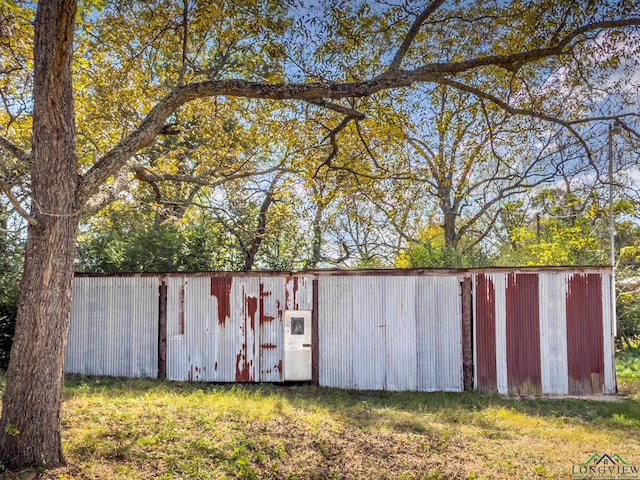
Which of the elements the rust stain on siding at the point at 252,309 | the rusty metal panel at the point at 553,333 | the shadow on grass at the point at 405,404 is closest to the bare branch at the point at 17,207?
the shadow on grass at the point at 405,404

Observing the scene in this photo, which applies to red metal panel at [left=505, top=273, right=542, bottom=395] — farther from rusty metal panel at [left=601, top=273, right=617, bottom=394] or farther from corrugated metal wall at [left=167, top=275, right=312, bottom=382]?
corrugated metal wall at [left=167, top=275, right=312, bottom=382]

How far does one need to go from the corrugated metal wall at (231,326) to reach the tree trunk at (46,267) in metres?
5.05

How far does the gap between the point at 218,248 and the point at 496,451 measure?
1051 cm

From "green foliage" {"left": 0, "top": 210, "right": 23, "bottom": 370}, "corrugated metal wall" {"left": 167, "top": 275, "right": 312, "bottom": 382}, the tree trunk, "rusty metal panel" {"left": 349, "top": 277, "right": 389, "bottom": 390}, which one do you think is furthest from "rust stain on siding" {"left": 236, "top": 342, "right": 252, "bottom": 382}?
the tree trunk

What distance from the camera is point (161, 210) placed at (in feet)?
32.9

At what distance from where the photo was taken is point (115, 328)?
9688mm

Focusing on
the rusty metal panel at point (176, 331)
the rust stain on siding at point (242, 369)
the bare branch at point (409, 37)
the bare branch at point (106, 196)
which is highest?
the bare branch at point (409, 37)

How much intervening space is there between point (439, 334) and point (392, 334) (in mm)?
888

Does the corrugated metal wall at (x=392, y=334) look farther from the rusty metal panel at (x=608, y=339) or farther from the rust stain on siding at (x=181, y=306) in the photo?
the rust stain on siding at (x=181, y=306)

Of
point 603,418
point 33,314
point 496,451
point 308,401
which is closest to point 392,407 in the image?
point 308,401

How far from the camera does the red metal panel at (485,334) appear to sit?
351 inches

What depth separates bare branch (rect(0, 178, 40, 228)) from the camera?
416 cm

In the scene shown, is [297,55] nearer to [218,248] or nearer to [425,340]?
[425,340]

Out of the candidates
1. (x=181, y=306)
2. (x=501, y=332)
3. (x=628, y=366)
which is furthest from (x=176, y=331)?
(x=628, y=366)
